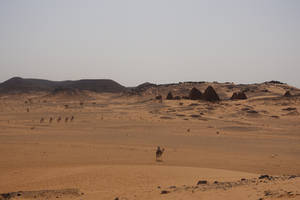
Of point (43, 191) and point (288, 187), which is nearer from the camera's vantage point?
point (288, 187)

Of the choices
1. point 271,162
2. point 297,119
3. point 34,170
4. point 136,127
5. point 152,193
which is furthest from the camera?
point 297,119

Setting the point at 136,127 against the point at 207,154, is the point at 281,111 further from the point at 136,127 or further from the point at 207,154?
the point at 207,154

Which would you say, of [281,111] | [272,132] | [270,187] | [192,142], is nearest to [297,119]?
[281,111]

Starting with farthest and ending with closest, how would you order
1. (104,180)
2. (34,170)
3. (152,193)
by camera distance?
(34,170) → (104,180) → (152,193)

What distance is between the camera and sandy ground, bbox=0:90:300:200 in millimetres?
7613

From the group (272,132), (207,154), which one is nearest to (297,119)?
(272,132)

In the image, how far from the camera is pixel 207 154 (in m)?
13.7

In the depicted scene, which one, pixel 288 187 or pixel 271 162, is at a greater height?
pixel 288 187

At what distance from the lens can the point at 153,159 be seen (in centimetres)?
1234

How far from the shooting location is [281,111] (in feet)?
102

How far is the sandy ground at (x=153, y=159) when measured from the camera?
7.61 metres

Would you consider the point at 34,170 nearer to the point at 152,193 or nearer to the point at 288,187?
the point at 152,193

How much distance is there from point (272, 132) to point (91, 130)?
12.3 meters

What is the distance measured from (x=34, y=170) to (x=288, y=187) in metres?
7.81
